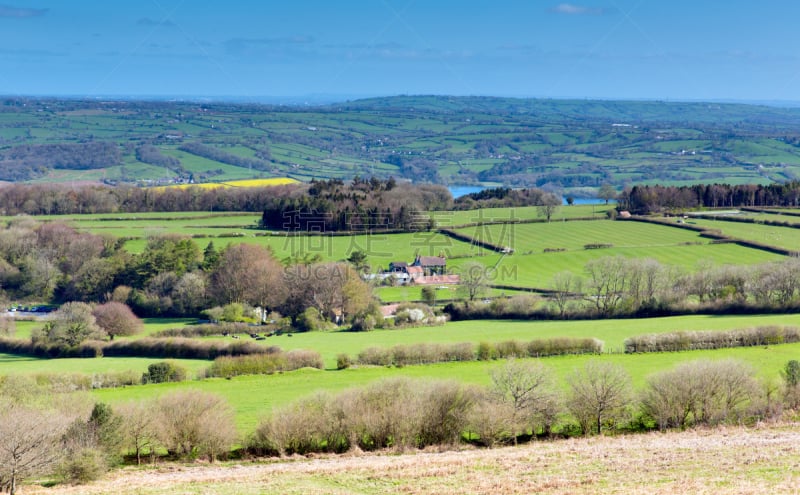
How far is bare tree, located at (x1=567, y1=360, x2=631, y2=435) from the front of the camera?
26.4 meters

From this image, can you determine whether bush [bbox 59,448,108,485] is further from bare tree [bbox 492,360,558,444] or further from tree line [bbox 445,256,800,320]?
tree line [bbox 445,256,800,320]

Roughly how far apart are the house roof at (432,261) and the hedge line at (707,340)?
77.9 feet

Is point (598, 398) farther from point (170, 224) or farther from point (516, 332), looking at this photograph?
point (170, 224)

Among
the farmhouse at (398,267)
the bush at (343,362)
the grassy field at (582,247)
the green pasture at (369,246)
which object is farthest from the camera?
the green pasture at (369,246)

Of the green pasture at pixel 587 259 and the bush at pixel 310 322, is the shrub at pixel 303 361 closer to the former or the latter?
the bush at pixel 310 322

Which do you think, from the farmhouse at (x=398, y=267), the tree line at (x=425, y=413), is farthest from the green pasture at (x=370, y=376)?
the farmhouse at (x=398, y=267)

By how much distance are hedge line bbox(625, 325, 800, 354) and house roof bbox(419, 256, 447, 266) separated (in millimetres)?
23745

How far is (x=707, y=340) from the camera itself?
1484 inches

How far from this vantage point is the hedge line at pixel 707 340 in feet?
123

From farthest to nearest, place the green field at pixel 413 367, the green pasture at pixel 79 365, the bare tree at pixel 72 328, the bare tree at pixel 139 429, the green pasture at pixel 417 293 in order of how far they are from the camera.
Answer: the green pasture at pixel 417 293, the bare tree at pixel 72 328, the green pasture at pixel 79 365, the green field at pixel 413 367, the bare tree at pixel 139 429

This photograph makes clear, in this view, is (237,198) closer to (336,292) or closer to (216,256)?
(216,256)

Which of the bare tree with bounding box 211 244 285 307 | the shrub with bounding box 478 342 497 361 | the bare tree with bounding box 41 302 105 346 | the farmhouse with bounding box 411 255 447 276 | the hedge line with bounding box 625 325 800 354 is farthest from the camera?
the farmhouse with bounding box 411 255 447 276

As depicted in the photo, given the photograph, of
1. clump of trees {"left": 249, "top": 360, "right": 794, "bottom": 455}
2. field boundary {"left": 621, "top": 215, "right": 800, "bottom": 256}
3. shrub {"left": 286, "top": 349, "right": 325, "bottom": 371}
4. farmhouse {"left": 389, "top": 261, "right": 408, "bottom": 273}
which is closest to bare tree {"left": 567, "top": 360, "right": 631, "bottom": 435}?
clump of trees {"left": 249, "top": 360, "right": 794, "bottom": 455}

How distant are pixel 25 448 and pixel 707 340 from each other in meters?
29.0
